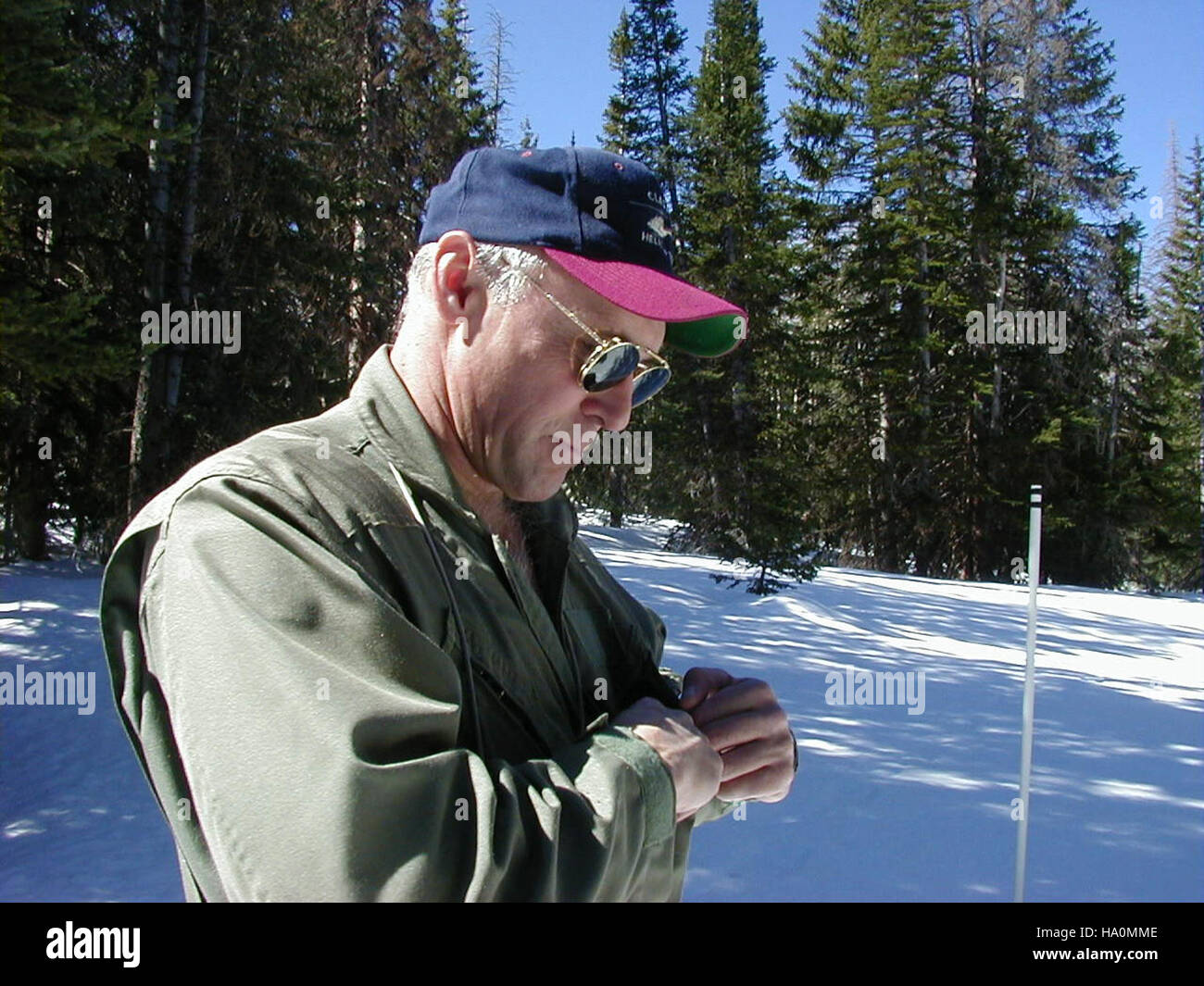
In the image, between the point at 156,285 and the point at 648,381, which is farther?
the point at 156,285

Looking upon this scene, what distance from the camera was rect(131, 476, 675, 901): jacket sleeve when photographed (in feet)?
2.95

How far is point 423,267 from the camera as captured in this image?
1.49m

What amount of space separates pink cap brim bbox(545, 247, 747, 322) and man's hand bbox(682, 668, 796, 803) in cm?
59

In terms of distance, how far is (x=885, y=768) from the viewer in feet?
23.4

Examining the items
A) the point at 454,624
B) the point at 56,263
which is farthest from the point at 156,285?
the point at 454,624

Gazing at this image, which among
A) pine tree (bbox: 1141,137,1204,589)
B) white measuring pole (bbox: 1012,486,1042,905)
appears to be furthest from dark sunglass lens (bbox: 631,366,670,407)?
pine tree (bbox: 1141,137,1204,589)

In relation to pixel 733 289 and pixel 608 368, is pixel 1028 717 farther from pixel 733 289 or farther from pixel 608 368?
pixel 733 289

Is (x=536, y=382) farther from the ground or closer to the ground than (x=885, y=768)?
farther from the ground

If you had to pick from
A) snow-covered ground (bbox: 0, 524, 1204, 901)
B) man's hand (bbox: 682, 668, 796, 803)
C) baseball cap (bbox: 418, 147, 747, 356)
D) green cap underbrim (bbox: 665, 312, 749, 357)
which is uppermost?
baseball cap (bbox: 418, 147, 747, 356)

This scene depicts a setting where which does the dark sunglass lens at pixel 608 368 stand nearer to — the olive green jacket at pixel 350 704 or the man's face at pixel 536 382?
the man's face at pixel 536 382

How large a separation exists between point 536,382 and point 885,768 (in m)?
6.59

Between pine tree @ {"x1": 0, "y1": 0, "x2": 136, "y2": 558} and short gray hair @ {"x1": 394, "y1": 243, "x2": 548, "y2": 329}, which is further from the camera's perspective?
pine tree @ {"x1": 0, "y1": 0, "x2": 136, "y2": 558}

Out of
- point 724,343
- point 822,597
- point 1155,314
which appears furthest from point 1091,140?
point 724,343

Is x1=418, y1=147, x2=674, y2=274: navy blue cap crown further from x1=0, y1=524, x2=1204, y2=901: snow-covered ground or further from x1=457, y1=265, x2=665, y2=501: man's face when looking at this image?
x1=0, y1=524, x2=1204, y2=901: snow-covered ground
